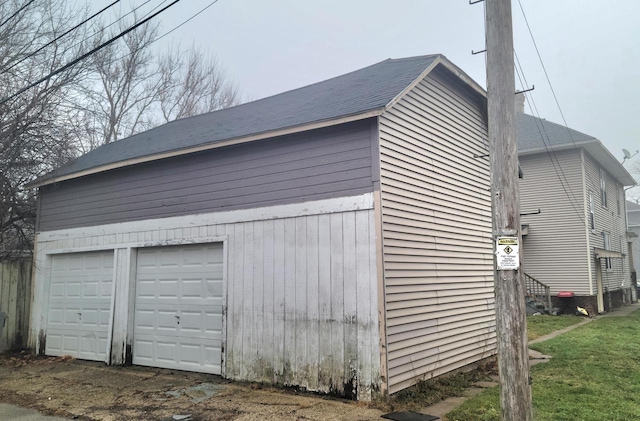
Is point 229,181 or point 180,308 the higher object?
point 229,181

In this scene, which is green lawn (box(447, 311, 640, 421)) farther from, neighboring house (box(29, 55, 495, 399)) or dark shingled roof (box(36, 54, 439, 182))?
dark shingled roof (box(36, 54, 439, 182))

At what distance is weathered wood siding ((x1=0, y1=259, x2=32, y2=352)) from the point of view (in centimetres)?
1139

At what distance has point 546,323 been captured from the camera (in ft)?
49.5

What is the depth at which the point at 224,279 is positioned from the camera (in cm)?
817

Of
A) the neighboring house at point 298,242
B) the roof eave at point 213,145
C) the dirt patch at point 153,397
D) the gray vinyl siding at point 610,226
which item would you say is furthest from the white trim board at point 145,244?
the gray vinyl siding at point 610,226

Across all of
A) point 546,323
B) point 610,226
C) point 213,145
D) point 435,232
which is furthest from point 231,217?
point 610,226

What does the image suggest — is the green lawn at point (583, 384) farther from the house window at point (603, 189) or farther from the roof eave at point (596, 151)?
the house window at point (603, 189)

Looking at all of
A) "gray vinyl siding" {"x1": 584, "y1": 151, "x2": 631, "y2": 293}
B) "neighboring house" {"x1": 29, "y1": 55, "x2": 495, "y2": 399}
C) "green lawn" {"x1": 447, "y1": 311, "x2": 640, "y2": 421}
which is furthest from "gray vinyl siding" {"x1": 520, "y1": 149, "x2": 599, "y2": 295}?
"neighboring house" {"x1": 29, "y1": 55, "x2": 495, "y2": 399}

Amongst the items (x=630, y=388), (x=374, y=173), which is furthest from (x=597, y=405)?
(x=374, y=173)

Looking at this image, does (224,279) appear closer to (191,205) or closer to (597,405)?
(191,205)

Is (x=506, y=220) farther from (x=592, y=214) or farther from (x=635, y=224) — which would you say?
(x=635, y=224)

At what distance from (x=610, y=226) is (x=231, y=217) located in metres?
19.9

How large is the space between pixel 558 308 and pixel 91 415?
650 inches

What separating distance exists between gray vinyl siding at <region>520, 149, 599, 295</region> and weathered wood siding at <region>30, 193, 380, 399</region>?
13.0 metres
